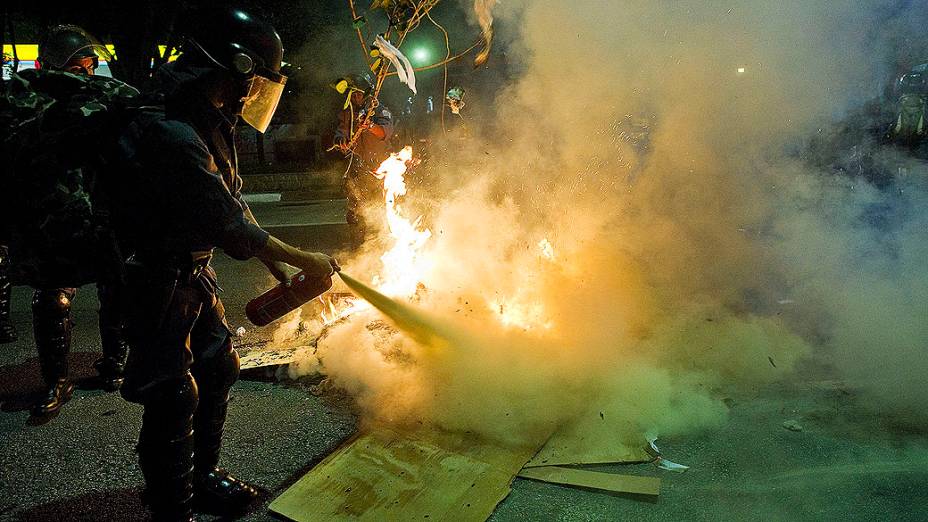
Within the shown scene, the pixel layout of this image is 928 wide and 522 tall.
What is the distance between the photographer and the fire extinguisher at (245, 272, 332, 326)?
9.21ft

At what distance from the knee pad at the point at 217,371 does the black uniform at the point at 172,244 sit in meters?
0.19

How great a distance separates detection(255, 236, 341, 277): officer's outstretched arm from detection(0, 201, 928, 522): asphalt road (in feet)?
3.77

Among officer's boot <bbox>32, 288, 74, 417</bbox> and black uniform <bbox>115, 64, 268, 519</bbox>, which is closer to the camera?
black uniform <bbox>115, 64, 268, 519</bbox>

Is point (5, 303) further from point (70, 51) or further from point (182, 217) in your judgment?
point (182, 217)

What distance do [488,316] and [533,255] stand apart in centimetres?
107

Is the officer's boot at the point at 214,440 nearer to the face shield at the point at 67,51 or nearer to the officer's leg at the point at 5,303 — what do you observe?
the face shield at the point at 67,51

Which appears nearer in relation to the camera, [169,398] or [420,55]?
[169,398]

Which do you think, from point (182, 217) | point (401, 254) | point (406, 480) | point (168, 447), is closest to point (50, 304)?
point (168, 447)

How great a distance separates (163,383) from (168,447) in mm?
257

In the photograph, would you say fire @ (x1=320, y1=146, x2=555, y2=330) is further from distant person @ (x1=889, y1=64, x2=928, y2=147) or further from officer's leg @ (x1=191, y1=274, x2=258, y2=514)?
distant person @ (x1=889, y1=64, x2=928, y2=147)

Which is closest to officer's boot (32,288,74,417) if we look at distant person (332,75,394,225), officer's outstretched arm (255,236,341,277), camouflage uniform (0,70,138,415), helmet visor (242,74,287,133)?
camouflage uniform (0,70,138,415)

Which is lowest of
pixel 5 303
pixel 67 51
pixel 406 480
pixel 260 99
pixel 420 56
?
pixel 5 303

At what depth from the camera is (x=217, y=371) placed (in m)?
2.70

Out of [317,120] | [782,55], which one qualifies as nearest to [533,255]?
[782,55]
